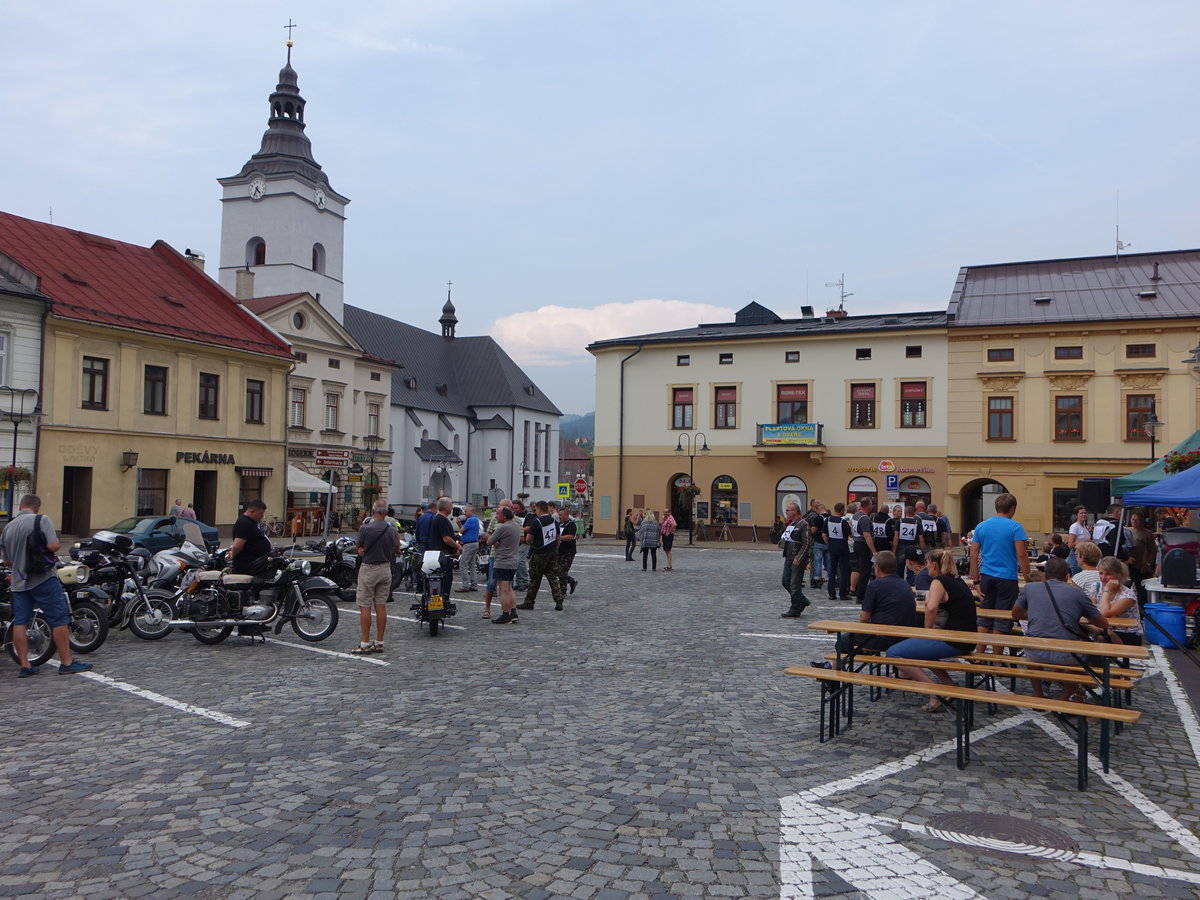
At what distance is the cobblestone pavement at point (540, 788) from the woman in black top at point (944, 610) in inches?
16.2

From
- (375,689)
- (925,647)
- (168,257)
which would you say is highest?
(168,257)

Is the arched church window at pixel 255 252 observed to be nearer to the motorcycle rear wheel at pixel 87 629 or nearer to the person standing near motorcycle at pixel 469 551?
the person standing near motorcycle at pixel 469 551

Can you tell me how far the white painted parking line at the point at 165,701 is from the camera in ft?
24.2

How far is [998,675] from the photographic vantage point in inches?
271

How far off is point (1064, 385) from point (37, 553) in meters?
34.9

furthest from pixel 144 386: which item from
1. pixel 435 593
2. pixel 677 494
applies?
pixel 435 593

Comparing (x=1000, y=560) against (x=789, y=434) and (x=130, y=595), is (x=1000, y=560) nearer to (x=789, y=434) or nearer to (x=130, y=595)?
(x=130, y=595)

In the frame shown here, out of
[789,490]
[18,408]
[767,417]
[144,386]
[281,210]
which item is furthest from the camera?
[281,210]

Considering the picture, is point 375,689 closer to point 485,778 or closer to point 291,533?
point 485,778

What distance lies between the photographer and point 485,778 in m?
5.93

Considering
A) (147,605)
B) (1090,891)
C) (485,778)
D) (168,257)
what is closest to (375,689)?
(485,778)

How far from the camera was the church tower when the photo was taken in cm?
5575

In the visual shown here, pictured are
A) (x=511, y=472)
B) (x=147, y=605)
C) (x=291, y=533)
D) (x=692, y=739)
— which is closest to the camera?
(x=692, y=739)

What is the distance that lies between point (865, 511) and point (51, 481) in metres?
24.7
